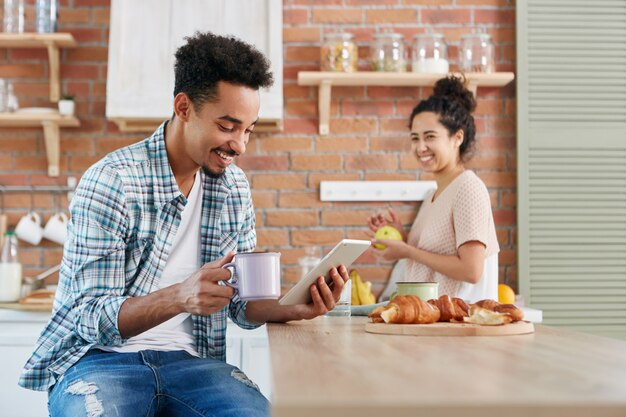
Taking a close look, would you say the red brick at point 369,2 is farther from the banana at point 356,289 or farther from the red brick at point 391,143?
the banana at point 356,289

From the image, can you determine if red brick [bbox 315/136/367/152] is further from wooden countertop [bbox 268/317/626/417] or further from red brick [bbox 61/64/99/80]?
wooden countertop [bbox 268/317/626/417]

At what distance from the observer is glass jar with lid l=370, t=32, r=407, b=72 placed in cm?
328

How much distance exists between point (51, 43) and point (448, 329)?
2.44 metres

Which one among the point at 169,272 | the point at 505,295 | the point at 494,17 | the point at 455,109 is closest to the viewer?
the point at 169,272

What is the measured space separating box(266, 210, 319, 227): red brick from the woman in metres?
0.72

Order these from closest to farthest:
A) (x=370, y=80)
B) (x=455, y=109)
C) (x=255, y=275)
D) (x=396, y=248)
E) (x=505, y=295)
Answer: (x=255, y=275), (x=396, y=248), (x=455, y=109), (x=505, y=295), (x=370, y=80)

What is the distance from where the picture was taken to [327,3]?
11.2ft

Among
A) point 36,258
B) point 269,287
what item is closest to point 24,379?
point 269,287

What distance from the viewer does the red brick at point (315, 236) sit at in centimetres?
336

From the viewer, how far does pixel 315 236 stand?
3.37 m

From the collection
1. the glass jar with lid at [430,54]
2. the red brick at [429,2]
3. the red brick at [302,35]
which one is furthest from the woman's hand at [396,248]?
the red brick at [429,2]

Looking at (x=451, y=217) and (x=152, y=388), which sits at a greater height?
(x=451, y=217)

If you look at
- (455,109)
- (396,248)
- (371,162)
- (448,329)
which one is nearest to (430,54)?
(371,162)

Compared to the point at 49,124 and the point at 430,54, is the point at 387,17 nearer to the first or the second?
the point at 430,54
